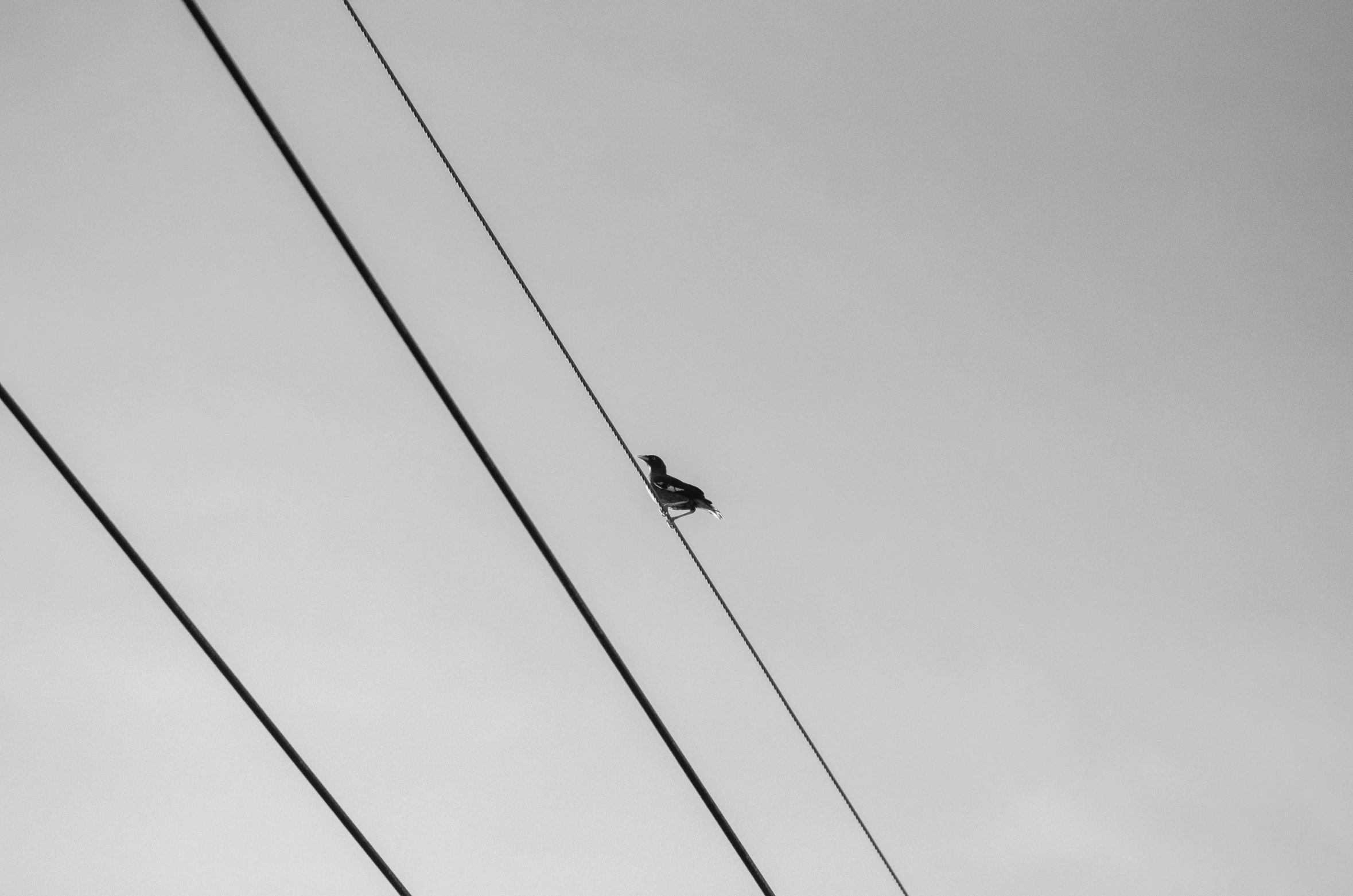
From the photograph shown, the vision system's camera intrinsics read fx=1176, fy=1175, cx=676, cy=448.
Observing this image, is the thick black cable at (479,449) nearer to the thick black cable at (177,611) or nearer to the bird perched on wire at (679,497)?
the thick black cable at (177,611)

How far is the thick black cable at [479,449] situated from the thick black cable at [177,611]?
128 centimetres

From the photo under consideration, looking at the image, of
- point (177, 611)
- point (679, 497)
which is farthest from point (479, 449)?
point (679, 497)

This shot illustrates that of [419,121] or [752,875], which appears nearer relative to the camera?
[752,875]

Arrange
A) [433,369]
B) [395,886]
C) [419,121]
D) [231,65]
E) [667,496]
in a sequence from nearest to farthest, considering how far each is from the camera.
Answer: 1. [231,65]
2. [433,369]
3. [395,886]
4. [419,121]
5. [667,496]

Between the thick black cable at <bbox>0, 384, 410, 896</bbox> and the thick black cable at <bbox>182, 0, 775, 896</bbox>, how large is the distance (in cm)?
128

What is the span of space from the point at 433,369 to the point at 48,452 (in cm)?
163

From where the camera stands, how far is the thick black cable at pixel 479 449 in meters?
4.47

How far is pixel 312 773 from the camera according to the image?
484cm

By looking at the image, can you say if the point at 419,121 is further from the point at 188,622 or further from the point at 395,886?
the point at 395,886

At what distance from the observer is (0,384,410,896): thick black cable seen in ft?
15.4

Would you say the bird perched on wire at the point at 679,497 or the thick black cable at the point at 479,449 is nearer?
the thick black cable at the point at 479,449

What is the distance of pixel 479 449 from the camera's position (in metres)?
4.74

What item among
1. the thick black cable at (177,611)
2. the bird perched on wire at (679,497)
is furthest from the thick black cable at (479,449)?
the bird perched on wire at (679,497)

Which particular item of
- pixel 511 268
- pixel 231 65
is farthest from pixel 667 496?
pixel 231 65
